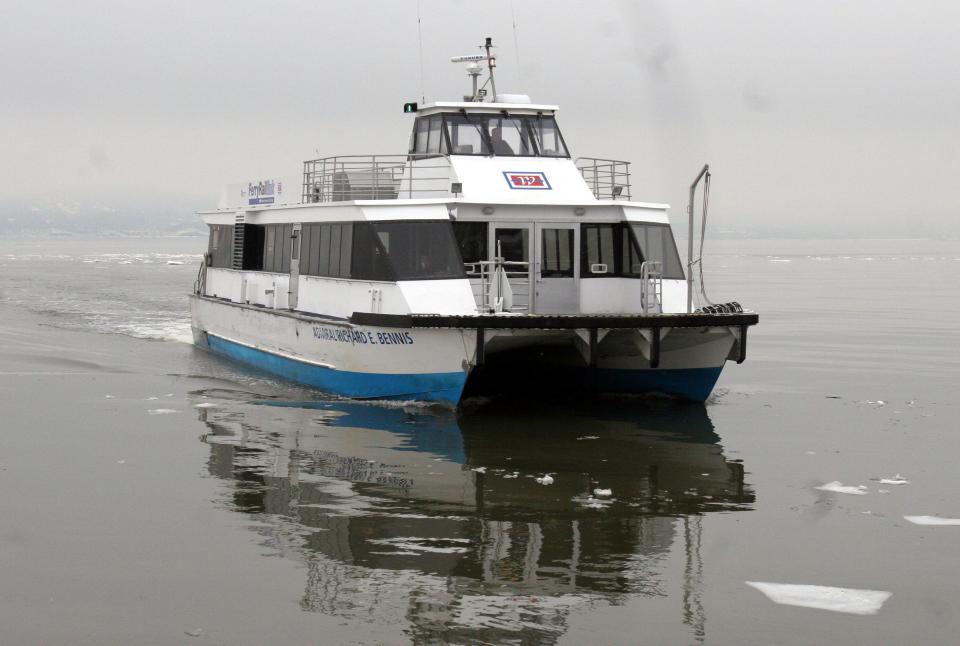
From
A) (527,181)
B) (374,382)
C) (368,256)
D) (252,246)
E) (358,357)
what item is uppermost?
(527,181)

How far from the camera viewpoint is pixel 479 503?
1057cm

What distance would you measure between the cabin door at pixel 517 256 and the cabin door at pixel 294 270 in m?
3.52

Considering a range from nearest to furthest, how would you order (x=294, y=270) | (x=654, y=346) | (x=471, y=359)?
(x=471, y=359)
(x=654, y=346)
(x=294, y=270)

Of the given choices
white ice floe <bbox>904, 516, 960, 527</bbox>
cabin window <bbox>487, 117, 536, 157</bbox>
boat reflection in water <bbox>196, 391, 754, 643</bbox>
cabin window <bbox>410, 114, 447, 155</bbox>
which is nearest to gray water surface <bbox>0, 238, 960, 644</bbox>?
boat reflection in water <bbox>196, 391, 754, 643</bbox>

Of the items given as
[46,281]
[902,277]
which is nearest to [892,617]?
[46,281]

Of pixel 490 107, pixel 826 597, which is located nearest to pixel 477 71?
pixel 490 107

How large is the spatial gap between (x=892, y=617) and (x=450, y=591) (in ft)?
8.85

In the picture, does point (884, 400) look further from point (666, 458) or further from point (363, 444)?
point (363, 444)

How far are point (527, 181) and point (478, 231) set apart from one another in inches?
45.0

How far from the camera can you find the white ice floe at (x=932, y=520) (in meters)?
9.91

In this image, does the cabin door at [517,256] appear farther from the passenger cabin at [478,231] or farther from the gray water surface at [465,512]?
the gray water surface at [465,512]

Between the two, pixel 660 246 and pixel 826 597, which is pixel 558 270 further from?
pixel 826 597

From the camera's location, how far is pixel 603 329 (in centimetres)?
1473

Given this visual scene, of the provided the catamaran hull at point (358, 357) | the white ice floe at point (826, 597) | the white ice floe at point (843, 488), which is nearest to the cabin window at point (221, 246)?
the catamaran hull at point (358, 357)
